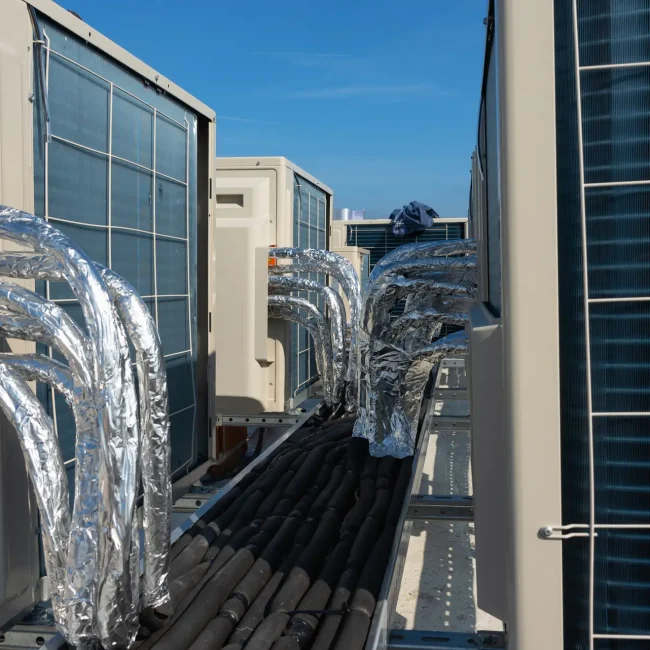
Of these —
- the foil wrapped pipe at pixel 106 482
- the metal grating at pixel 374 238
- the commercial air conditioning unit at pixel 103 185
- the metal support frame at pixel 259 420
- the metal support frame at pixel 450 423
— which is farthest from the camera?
the metal grating at pixel 374 238

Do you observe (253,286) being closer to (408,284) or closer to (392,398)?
(408,284)

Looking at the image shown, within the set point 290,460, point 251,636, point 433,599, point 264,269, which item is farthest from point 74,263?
point 264,269

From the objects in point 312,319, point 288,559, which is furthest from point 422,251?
point 288,559

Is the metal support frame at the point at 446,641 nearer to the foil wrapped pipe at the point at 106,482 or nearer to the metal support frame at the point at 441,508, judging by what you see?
the foil wrapped pipe at the point at 106,482

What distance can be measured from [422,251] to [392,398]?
0.73 metres

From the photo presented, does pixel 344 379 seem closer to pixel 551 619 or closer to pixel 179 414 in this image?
pixel 179 414

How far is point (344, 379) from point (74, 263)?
3.20 metres

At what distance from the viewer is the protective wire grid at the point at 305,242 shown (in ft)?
17.9

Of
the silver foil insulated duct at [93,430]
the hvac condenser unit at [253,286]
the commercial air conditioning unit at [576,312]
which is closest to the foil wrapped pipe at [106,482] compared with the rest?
the silver foil insulated duct at [93,430]

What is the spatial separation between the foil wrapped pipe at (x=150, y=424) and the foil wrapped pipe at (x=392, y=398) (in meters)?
1.56

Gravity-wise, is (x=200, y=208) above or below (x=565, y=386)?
above

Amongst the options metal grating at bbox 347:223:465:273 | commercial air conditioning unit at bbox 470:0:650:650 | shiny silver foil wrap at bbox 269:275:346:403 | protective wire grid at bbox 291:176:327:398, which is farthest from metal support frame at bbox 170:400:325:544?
metal grating at bbox 347:223:465:273

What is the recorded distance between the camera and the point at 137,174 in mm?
2869

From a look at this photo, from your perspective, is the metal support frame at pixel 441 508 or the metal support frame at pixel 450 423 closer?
the metal support frame at pixel 441 508
